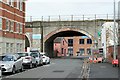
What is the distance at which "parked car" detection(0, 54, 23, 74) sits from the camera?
22.7 metres

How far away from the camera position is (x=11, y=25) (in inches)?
1762

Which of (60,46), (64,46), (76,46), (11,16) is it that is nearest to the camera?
(11,16)

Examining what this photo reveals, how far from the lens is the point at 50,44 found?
239 feet

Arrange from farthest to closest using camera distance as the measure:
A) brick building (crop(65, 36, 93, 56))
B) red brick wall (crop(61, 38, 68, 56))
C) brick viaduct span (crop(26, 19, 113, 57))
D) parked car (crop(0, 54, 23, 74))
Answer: brick building (crop(65, 36, 93, 56))
red brick wall (crop(61, 38, 68, 56))
brick viaduct span (crop(26, 19, 113, 57))
parked car (crop(0, 54, 23, 74))

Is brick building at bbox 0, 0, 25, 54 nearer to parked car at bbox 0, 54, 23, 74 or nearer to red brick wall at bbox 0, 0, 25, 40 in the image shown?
red brick wall at bbox 0, 0, 25, 40

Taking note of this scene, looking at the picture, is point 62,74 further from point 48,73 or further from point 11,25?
point 11,25

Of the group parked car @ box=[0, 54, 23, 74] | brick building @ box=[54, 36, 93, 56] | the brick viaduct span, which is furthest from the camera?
brick building @ box=[54, 36, 93, 56]

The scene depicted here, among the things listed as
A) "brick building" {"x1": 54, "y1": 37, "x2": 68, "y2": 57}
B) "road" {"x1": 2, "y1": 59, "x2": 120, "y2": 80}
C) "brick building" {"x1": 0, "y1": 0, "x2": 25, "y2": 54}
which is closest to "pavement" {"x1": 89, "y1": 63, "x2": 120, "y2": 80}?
"road" {"x1": 2, "y1": 59, "x2": 120, "y2": 80}

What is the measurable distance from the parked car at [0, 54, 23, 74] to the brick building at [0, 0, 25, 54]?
50.9ft

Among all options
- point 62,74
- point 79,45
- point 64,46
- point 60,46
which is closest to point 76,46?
point 79,45

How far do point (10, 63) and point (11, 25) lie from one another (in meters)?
22.1

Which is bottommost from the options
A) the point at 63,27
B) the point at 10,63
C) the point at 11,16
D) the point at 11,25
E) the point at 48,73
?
the point at 48,73

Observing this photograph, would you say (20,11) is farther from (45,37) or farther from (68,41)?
(68,41)

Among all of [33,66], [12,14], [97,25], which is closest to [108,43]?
[97,25]
